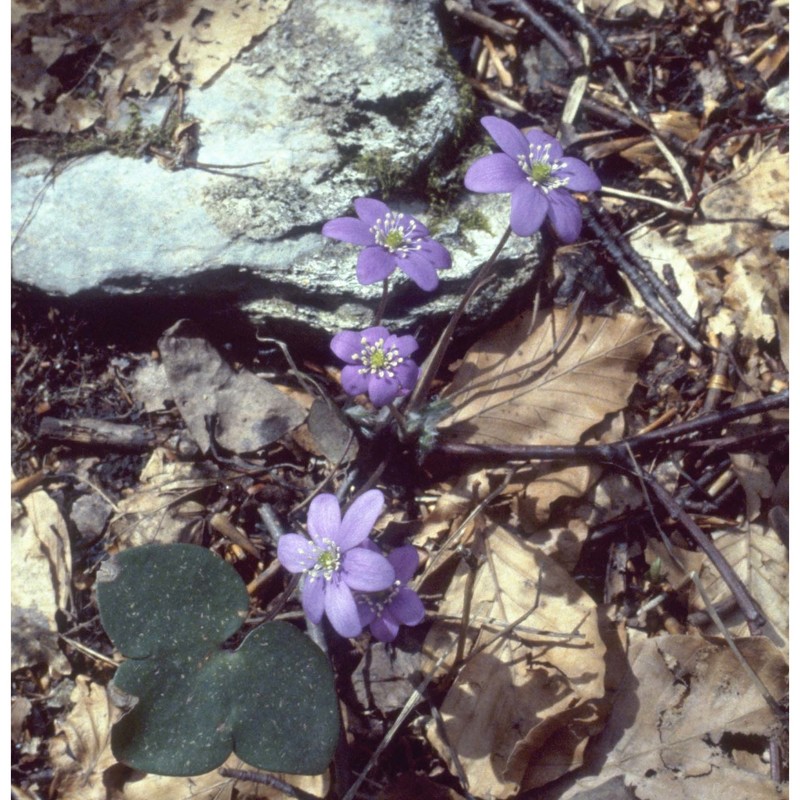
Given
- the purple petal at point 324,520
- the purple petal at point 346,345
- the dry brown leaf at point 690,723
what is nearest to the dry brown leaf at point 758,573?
the dry brown leaf at point 690,723

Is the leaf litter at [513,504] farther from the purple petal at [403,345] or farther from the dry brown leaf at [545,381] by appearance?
the purple petal at [403,345]

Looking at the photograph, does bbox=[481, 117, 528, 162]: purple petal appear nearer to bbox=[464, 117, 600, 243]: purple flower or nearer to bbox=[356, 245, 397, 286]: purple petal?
bbox=[464, 117, 600, 243]: purple flower

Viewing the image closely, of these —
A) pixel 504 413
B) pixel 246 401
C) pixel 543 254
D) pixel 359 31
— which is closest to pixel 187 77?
pixel 359 31

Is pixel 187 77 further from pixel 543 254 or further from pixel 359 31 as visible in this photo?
pixel 543 254

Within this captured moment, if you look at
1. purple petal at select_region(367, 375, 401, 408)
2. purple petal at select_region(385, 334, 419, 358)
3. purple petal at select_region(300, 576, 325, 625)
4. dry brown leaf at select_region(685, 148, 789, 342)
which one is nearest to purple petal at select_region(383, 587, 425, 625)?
purple petal at select_region(300, 576, 325, 625)

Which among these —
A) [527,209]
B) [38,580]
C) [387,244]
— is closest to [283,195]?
[387,244]

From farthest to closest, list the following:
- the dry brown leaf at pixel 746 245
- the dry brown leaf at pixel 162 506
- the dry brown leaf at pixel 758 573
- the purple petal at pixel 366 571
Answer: the dry brown leaf at pixel 746 245
the dry brown leaf at pixel 162 506
the dry brown leaf at pixel 758 573
the purple petal at pixel 366 571
